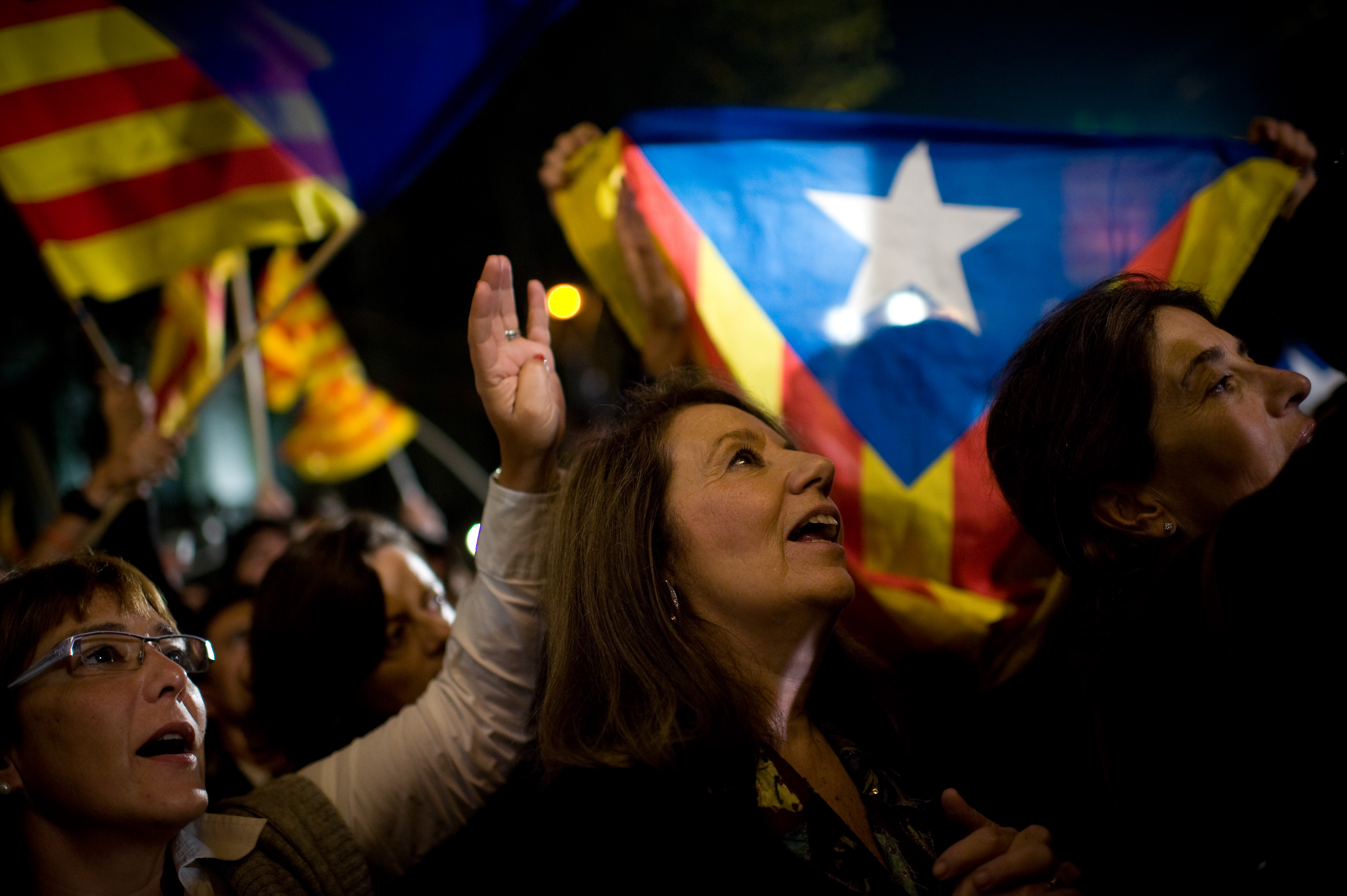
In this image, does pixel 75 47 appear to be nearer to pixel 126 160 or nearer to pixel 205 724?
pixel 126 160

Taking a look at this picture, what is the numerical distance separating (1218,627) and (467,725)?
1424mm

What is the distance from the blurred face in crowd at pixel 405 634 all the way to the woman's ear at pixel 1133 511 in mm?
1568

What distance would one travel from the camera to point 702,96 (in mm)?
6180

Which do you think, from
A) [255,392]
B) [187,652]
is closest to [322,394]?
[255,392]

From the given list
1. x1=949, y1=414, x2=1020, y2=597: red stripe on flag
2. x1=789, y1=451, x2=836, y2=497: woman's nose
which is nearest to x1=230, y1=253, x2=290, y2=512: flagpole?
x1=949, y1=414, x2=1020, y2=597: red stripe on flag

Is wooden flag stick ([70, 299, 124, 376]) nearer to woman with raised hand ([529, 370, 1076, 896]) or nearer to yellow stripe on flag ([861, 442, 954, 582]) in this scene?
woman with raised hand ([529, 370, 1076, 896])

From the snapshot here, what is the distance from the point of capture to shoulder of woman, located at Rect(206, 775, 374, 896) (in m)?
1.64

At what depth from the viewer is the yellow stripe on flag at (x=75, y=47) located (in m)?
3.08

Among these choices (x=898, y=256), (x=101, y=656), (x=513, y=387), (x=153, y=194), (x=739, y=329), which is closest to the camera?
(x=101, y=656)

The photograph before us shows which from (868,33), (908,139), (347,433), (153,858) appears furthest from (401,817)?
(347,433)

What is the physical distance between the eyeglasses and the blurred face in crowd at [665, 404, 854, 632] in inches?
37.7

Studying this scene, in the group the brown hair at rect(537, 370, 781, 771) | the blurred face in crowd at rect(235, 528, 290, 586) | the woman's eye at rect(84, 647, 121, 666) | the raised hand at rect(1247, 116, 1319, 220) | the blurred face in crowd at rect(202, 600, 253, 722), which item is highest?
the raised hand at rect(1247, 116, 1319, 220)

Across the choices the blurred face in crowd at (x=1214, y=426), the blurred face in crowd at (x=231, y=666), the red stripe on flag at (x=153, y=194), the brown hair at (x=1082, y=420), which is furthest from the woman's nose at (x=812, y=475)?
the red stripe on flag at (x=153, y=194)

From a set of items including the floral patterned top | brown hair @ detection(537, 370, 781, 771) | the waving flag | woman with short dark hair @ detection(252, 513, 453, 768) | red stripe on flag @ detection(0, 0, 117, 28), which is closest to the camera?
A: the floral patterned top
